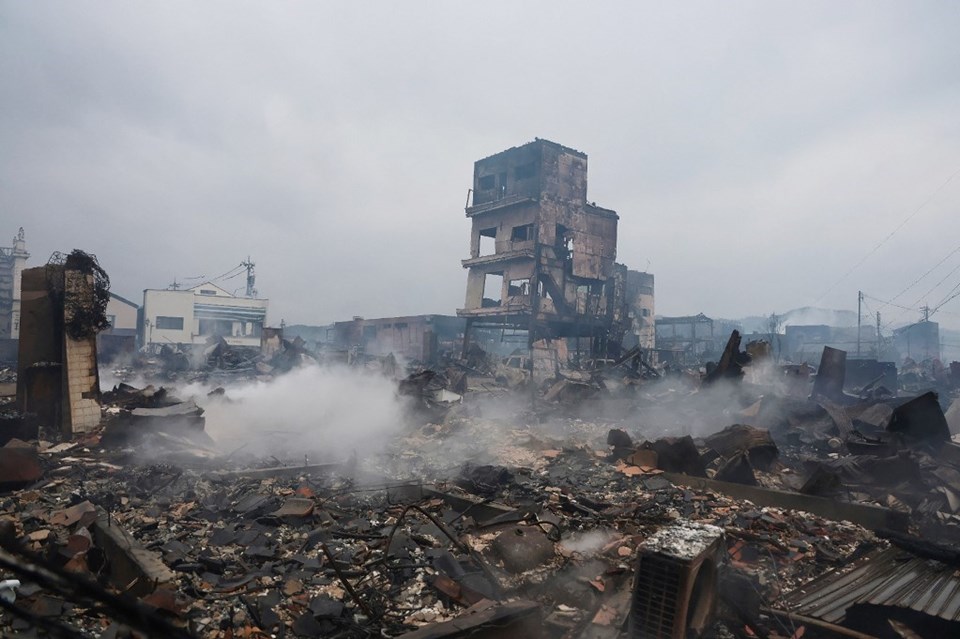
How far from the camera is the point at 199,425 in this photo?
390 inches

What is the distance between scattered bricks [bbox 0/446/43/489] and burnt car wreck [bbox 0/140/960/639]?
26 millimetres

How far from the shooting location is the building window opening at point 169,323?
155 ft

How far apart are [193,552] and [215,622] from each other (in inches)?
57.5

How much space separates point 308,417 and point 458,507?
732 centimetres

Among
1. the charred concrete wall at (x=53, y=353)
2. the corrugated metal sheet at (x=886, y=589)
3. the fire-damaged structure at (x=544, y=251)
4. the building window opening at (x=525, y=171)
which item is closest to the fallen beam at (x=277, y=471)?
the charred concrete wall at (x=53, y=353)

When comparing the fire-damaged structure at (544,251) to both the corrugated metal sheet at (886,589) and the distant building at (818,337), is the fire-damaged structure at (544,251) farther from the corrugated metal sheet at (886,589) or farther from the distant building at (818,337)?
the distant building at (818,337)

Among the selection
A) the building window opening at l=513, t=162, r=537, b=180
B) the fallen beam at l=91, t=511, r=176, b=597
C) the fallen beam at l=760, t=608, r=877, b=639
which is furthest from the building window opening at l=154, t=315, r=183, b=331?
the fallen beam at l=760, t=608, r=877, b=639

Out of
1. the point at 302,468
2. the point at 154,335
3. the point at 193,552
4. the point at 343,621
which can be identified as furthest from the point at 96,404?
the point at 154,335

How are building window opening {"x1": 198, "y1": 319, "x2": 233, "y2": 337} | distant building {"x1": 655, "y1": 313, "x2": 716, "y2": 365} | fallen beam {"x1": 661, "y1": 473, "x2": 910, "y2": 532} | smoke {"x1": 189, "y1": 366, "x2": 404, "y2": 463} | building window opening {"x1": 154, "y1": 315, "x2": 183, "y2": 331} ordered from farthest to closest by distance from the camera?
1. building window opening {"x1": 198, "y1": 319, "x2": 233, "y2": 337}
2. building window opening {"x1": 154, "y1": 315, "x2": 183, "y2": 331}
3. distant building {"x1": 655, "y1": 313, "x2": 716, "y2": 365}
4. smoke {"x1": 189, "y1": 366, "x2": 404, "y2": 463}
5. fallen beam {"x1": 661, "y1": 473, "x2": 910, "y2": 532}

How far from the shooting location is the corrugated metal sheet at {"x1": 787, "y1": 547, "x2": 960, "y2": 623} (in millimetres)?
3943

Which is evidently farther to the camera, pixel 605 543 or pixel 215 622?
pixel 605 543

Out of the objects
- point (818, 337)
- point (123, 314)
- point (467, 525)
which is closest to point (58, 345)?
point (467, 525)

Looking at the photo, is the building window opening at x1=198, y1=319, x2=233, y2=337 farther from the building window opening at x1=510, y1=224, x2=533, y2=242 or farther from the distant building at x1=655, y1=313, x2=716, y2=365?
the distant building at x1=655, y1=313, x2=716, y2=365

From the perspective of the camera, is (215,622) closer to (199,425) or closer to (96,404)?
(199,425)
